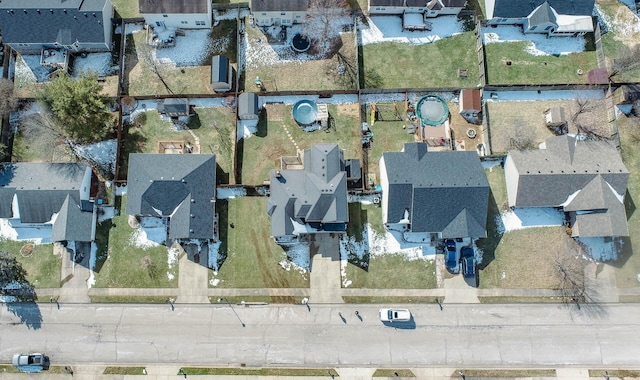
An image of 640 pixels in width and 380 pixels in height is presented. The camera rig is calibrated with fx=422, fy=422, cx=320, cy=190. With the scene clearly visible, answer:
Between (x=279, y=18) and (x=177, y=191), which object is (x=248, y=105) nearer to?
(x=279, y=18)

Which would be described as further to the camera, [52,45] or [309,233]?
[52,45]

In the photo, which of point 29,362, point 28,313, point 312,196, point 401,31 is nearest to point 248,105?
point 312,196

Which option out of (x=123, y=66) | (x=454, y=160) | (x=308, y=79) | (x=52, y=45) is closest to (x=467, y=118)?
(x=454, y=160)

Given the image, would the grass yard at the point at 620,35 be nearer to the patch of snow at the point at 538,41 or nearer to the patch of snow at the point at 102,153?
the patch of snow at the point at 538,41

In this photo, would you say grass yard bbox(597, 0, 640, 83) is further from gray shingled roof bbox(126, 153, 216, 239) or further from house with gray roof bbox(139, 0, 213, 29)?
gray shingled roof bbox(126, 153, 216, 239)

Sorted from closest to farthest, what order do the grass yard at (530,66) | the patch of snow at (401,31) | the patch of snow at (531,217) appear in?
1. the patch of snow at (531,217)
2. the grass yard at (530,66)
3. the patch of snow at (401,31)

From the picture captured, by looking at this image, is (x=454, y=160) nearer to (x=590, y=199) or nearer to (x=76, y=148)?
(x=590, y=199)

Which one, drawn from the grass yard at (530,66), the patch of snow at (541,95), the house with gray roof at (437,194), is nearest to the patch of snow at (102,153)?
the house with gray roof at (437,194)
